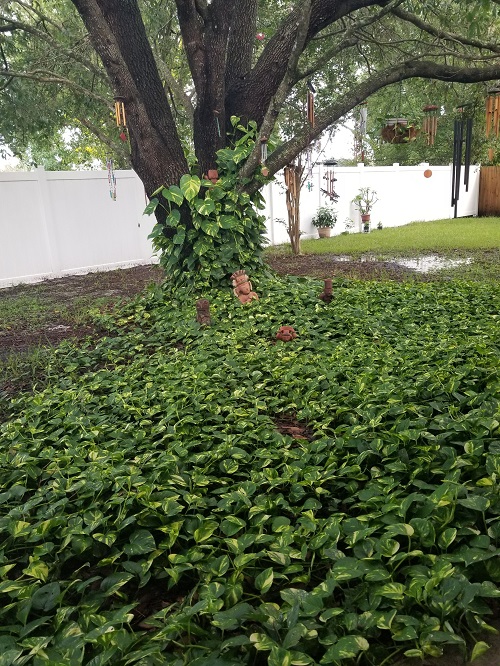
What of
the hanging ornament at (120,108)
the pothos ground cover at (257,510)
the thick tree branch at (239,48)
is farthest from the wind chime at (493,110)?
the hanging ornament at (120,108)

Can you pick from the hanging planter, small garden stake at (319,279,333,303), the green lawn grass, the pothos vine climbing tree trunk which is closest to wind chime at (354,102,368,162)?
the hanging planter

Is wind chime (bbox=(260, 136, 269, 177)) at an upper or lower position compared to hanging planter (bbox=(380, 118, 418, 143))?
lower

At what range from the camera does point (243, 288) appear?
547cm

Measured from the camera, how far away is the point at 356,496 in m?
2.09

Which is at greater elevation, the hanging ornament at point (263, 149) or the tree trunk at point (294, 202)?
the hanging ornament at point (263, 149)

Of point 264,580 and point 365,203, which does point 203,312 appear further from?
point 365,203

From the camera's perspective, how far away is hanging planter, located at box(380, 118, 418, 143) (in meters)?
9.01

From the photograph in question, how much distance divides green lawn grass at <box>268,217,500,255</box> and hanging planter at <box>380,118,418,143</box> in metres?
1.98

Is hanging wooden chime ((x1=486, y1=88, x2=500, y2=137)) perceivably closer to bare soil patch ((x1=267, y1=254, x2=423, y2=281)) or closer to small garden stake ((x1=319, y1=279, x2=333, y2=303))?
bare soil patch ((x1=267, y1=254, x2=423, y2=281))

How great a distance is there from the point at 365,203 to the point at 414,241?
338 cm

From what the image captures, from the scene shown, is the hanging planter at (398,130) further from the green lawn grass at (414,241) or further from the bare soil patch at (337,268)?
the bare soil patch at (337,268)

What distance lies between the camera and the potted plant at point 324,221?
527 inches

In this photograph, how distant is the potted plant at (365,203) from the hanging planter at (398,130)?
435 cm

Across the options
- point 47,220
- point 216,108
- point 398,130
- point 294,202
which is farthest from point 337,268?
point 47,220
